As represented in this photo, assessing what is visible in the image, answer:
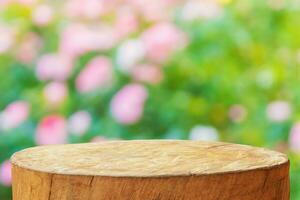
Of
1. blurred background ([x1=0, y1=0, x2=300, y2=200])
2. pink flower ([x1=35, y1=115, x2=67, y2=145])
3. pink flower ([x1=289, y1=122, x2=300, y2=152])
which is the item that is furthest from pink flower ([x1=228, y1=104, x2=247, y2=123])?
pink flower ([x1=35, y1=115, x2=67, y2=145])

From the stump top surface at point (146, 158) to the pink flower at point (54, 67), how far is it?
5.77 ft

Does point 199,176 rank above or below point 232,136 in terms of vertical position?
above

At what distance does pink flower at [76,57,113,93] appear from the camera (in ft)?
11.7

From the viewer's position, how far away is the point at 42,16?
3852 mm

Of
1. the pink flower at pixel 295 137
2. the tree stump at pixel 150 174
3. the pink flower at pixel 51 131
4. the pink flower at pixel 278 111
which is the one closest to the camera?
the tree stump at pixel 150 174

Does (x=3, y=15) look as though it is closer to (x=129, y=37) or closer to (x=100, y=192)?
(x=129, y=37)

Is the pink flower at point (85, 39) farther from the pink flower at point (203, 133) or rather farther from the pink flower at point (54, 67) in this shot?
the pink flower at point (203, 133)

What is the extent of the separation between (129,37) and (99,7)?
0.21 m

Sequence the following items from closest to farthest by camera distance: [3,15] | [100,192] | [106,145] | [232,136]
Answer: [100,192]
[106,145]
[232,136]
[3,15]

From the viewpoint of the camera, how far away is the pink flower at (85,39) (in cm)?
367

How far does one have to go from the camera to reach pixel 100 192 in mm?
1505

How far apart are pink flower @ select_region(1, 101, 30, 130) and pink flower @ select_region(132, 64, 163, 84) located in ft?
1.55

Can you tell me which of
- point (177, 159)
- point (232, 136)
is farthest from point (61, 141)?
point (177, 159)

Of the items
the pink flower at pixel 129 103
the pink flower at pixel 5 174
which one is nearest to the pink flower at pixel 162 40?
the pink flower at pixel 129 103
